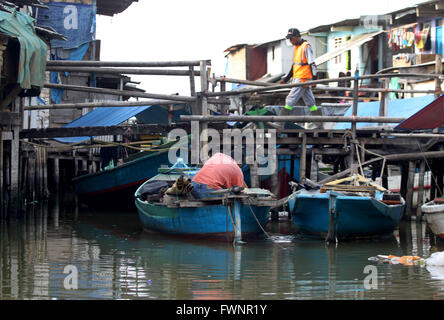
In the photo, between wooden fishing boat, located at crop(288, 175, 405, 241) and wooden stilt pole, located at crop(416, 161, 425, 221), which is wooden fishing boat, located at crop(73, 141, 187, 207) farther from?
wooden stilt pole, located at crop(416, 161, 425, 221)

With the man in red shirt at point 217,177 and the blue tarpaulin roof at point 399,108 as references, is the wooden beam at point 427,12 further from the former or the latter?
the man in red shirt at point 217,177

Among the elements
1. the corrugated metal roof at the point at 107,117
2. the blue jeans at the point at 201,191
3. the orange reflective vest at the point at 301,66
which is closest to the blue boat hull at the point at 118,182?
the corrugated metal roof at the point at 107,117

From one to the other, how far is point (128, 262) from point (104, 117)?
334 inches

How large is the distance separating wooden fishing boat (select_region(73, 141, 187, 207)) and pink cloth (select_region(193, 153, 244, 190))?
424 centimetres

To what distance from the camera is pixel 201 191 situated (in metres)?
10.7

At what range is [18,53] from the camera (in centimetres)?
1230

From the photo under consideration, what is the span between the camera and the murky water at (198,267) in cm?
676

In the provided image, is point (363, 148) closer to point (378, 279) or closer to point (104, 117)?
point (378, 279)

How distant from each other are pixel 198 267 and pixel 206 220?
234 centimetres

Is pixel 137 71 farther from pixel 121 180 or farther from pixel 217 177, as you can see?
pixel 121 180

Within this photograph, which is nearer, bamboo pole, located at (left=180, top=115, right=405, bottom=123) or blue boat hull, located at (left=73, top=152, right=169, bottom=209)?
bamboo pole, located at (left=180, top=115, right=405, bottom=123)

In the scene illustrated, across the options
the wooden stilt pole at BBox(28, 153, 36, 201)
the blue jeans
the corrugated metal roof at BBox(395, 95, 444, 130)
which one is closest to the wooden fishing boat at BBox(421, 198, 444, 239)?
the corrugated metal roof at BBox(395, 95, 444, 130)

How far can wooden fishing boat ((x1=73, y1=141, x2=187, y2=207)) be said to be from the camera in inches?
616

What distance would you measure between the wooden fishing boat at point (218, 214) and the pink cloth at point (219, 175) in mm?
265
